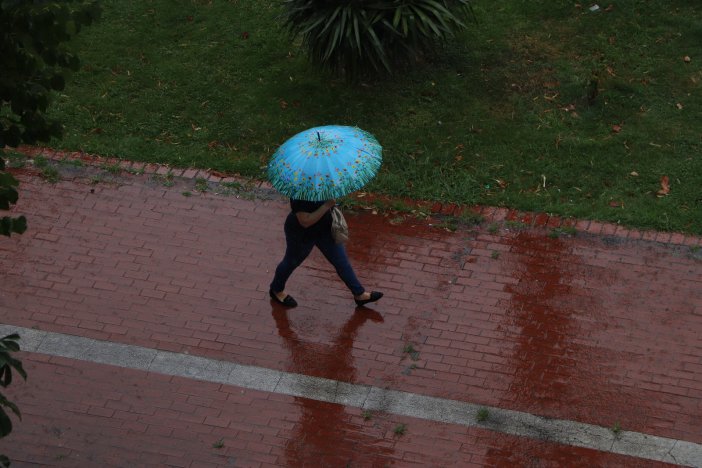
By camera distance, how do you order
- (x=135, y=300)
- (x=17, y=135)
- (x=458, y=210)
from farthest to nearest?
(x=458, y=210), (x=135, y=300), (x=17, y=135)

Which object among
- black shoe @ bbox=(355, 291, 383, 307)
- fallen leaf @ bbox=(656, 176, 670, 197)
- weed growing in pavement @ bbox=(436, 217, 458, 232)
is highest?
fallen leaf @ bbox=(656, 176, 670, 197)

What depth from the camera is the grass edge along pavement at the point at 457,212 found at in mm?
9453

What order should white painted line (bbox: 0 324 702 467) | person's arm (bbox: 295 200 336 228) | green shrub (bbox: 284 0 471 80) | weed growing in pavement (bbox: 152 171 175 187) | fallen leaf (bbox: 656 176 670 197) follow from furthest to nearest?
green shrub (bbox: 284 0 471 80)
weed growing in pavement (bbox: 152 171 175 187)
fallen leaf (bbox: 656 176 670 197)
person's arm (bbox: 295 200 336 228)
white painted line (bbox: 0 324 702 467)

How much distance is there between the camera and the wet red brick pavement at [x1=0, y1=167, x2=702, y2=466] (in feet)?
25.4

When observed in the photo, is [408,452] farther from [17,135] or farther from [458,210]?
[17,135]

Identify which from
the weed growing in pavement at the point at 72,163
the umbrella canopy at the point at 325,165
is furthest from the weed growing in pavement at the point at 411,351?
the weed growing in pavement at the point at 72,163

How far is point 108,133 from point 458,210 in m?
4.15

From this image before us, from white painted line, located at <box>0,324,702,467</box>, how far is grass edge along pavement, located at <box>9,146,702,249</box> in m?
2.30

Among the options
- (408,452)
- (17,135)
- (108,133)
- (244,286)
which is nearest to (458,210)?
(244,286)

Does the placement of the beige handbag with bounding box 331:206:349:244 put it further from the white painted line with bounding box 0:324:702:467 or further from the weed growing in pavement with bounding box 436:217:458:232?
the weed growing in pavement with bounding box 436:217:458:232

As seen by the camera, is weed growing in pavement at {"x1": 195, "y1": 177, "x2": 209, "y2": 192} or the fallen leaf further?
weed growing in pavement at {"x1": 195, "y1": 177, "x2": 209, "y2": 192}

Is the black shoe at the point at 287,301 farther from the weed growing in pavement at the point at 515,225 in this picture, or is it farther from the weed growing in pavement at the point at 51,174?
→ the weed growing in pavement at the point at 51,174

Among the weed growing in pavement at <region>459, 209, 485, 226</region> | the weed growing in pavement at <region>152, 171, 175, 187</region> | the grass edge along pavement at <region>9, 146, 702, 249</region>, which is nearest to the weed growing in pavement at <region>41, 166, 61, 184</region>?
the grass edge along pavement at <region>9, 146, 702, 249</region>

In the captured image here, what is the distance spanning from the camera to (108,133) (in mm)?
11180
